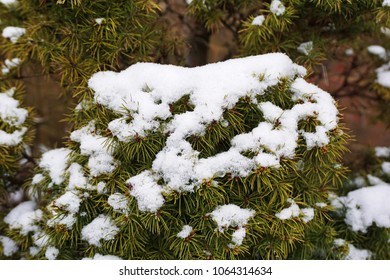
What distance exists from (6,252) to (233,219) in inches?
34.4

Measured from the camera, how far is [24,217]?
1.35 meters

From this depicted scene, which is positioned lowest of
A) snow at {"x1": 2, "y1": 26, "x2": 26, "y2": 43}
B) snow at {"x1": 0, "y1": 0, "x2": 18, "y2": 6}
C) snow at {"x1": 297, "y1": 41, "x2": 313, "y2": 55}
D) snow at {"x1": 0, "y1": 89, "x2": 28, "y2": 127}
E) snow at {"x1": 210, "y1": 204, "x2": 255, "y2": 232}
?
snow at {"x1": 210, "y1": 204, "x2": 255, "y2": 232}

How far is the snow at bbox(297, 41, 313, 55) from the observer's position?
1.37m

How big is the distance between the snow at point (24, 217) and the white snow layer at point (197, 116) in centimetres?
36

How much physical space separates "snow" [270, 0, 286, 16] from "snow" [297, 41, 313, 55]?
19cm

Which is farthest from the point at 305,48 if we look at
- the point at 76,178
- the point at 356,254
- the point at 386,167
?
the point at 76,178

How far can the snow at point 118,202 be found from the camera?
3.51 feet

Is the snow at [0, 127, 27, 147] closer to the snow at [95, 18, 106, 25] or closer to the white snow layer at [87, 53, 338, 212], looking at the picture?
the white snow layer at [87, 53, 338, 212]

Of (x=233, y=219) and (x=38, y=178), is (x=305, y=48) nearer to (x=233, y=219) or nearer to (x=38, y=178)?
(x=233, y=219)

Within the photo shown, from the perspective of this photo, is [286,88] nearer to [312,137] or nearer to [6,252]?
[312,137]

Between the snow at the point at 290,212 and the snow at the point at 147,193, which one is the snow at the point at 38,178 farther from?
the snow at the point at 290,212

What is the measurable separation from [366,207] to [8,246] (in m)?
1.31

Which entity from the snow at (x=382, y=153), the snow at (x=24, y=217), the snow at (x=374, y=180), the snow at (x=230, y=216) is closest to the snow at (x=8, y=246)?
the snow at (x=24, y=217)

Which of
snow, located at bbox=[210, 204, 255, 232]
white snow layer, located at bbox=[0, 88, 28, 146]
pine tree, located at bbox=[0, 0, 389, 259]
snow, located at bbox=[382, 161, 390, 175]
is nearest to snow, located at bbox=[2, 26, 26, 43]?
pine tree, located at bbox=[0, 0, 389, 259]
